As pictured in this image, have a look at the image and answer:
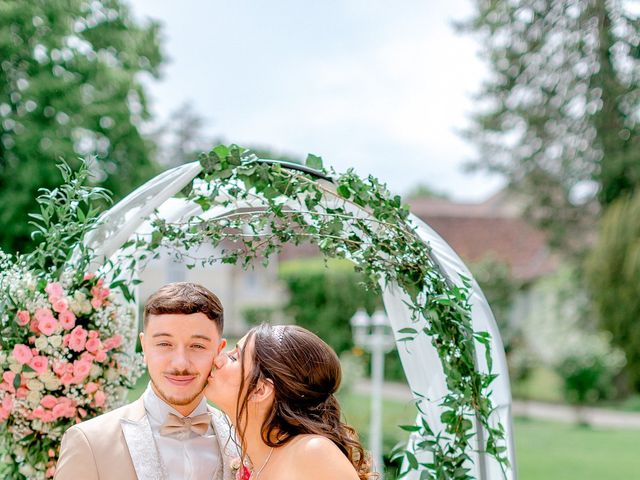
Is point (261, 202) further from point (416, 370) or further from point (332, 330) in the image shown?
point (332, 330)

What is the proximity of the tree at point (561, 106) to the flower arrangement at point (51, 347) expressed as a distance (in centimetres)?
1534

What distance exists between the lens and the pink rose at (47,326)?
363 cm

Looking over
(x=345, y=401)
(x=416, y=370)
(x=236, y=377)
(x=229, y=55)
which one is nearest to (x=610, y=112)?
(x=345, y=401)

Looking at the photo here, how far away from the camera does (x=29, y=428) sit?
147 inches

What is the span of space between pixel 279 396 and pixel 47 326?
1.27 metres

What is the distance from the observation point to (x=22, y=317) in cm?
365

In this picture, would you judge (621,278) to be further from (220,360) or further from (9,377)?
(220,360)

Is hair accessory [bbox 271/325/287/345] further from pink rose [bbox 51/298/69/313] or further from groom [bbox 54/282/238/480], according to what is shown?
pink rose [bbox 51/298/69/313]

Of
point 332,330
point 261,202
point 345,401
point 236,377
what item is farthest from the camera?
point 332,330

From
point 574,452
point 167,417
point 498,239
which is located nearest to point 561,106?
point 574,452

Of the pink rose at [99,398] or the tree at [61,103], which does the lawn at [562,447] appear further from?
the pink rose at [99,398]

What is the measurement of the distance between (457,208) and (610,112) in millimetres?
20692

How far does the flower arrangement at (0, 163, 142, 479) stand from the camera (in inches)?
144

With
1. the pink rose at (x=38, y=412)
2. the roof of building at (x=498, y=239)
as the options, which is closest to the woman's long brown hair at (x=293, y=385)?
the pink rose at (x=38, y=412)
